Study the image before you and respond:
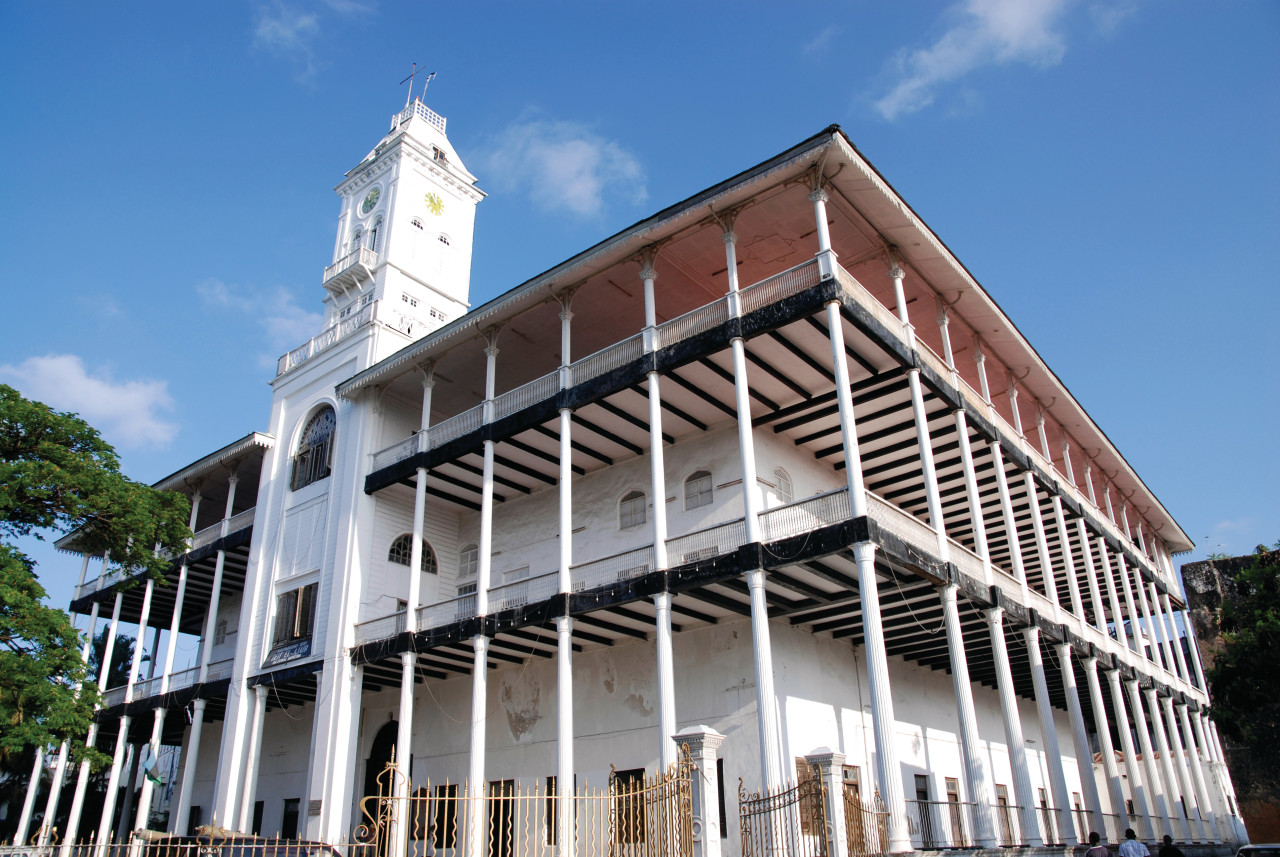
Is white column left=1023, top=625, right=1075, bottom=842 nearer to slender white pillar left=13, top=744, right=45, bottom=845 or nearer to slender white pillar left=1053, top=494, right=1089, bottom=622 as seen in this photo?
slender white pillar left=1053, top=494, right=1089, bottom=622

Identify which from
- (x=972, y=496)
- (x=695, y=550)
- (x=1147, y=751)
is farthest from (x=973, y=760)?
(x=1147, y=751)

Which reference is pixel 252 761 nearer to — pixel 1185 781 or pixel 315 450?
pixel 315 450

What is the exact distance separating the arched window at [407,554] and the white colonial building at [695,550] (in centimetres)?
7

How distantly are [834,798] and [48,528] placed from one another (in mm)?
19736

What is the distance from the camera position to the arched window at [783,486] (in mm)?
22719

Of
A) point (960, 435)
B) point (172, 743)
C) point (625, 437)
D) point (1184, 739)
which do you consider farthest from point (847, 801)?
point (172, 743)

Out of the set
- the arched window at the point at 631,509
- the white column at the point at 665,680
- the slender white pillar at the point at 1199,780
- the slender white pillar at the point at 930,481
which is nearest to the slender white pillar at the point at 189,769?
the arched window at the point at 631,509

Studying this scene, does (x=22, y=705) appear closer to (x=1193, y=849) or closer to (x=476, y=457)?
(x=476, y=457)

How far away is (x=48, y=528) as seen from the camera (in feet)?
73.8

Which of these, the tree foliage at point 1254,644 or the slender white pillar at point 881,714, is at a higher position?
the tree foliage at point 1254,644

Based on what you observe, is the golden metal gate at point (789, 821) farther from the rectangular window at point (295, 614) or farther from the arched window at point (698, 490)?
the rectangular window at point (295, 614)

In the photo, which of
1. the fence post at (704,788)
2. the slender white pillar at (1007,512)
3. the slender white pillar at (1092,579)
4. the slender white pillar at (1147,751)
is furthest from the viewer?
the slender white pillar at (1092,579)

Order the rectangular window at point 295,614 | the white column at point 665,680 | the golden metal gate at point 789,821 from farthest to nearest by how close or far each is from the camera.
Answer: the rectangular window at point 295,614, the white column at point 665,680, the golden metal gate at point 789,821

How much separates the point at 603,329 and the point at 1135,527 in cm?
2483
